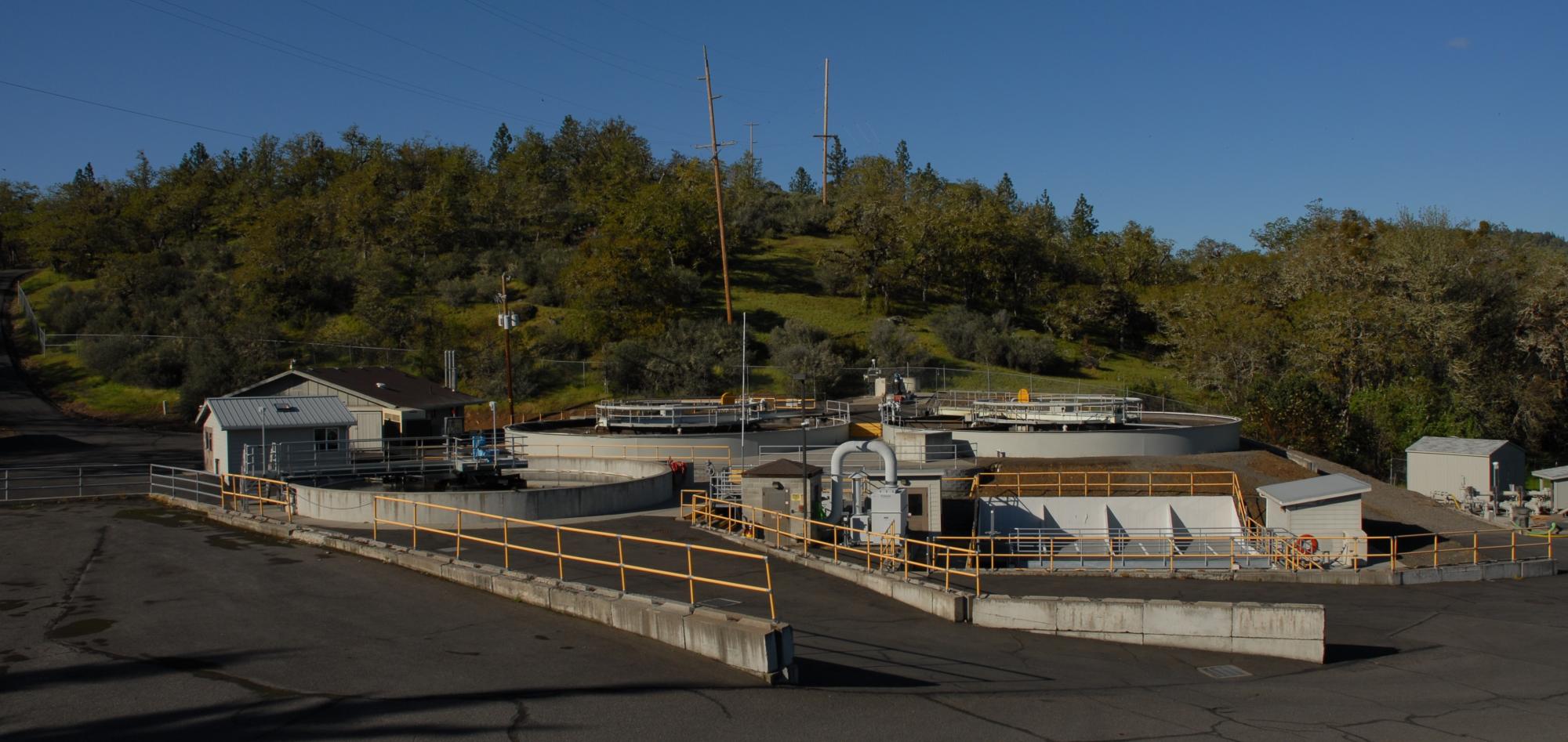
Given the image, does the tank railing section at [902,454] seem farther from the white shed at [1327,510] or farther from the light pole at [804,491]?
the light pole at [804,491]

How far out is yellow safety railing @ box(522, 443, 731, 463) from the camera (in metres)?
36.1

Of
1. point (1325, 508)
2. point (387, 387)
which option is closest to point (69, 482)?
point (387, 387)

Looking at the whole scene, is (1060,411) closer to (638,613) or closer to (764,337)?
(764,337)

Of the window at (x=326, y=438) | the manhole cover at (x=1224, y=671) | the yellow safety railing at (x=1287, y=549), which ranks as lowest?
the yellow safety railing at (x=1287, y=549)

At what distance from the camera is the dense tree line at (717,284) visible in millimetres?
52312

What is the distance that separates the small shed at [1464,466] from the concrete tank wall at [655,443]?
72.6ft

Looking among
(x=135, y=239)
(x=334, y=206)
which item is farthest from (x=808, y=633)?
(x=135, y=239)

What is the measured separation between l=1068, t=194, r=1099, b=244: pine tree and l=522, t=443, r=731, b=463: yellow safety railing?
7280 centimetres

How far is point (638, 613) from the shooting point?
1252 centimetres

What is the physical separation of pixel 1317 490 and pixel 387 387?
108 feet

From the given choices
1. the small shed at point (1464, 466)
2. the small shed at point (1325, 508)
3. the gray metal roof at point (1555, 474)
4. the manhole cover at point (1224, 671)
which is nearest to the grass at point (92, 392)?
the small shed at point (1325, 508)

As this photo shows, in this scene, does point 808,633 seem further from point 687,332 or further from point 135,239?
point 135,239

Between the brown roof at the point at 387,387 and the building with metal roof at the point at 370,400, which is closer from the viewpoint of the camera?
the building with metal roof at the point at 370,400

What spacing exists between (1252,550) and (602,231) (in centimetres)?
5996
